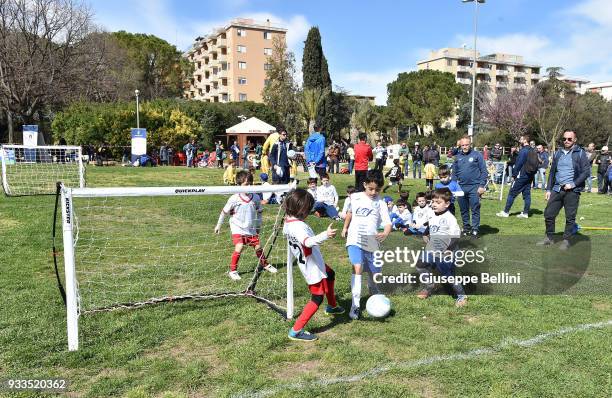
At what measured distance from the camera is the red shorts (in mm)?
6647

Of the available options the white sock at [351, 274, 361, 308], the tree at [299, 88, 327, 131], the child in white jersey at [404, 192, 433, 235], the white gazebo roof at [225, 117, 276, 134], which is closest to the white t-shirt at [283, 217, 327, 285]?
the white sock at [351, 274, 361, 308]

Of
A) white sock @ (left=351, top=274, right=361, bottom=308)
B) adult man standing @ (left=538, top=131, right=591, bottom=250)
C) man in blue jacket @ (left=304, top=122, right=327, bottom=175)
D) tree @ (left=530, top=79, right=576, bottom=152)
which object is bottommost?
white sock @ (left=351, top=274, right=361, bottom=308)

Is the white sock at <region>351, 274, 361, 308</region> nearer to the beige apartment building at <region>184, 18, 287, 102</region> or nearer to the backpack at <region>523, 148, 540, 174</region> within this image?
the backpack at <region>523, 148, 540, 174</region>

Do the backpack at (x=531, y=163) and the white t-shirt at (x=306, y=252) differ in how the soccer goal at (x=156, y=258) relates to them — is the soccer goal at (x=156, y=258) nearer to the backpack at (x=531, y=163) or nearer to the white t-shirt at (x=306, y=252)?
the white t-shirt at (x=306, y=252)

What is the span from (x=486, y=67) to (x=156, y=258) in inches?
4011

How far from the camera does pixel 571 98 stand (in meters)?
49.6

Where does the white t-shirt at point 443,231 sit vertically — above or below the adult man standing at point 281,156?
below

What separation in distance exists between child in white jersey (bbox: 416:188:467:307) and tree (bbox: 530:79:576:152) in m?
43.6

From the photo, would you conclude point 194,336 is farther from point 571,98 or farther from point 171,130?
point 571,98

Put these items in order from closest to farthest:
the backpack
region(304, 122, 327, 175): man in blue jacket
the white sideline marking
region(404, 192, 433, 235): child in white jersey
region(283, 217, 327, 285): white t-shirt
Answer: the white sideline marking < region(283, 217, 327, 285): white t-shirt < region(404, 192, 433, 235): child in white jersey < the backpack < region(304, 122, 327, 175): man in blue jacket

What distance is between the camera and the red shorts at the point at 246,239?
6.65 metres

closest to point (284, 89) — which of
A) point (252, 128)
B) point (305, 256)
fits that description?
point (252, 128)

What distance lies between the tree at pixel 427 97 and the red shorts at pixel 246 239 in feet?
197

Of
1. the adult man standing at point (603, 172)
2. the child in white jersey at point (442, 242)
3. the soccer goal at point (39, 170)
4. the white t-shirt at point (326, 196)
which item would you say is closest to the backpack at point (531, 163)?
the white t-shirt at point (326, 196)
